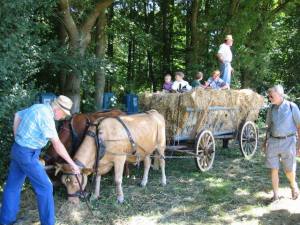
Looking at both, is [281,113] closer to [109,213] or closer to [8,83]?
[109,213]

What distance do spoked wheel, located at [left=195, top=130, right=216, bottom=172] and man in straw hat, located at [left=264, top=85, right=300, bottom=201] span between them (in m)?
2.62

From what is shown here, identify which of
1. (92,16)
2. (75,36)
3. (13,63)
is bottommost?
(13,63)

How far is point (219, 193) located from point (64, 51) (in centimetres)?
536

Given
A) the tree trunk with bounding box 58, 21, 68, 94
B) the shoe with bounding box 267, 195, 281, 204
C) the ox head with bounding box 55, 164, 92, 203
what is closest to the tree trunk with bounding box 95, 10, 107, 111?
the tree trunk with bounding box 58, 21, 68, 94

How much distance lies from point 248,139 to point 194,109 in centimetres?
309

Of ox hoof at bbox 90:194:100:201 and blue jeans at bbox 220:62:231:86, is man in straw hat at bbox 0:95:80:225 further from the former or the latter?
blue jeans at bbox 220:62:231:86

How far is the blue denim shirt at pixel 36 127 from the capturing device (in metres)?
6.77

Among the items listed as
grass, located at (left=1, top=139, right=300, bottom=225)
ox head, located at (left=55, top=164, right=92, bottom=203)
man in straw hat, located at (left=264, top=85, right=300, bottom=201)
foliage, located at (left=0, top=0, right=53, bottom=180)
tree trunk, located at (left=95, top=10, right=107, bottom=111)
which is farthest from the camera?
tree trunk, located at (left=95, top=10, right=107, bottom=111)

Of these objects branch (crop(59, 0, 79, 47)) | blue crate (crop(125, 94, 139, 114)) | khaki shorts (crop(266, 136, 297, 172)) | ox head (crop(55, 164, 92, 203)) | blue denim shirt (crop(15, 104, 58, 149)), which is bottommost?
ox head (crop(55, 164, 92, 203))

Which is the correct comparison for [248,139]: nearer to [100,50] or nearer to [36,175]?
[100,50]

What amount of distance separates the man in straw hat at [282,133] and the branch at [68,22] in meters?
6.17

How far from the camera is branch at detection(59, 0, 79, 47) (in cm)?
1228

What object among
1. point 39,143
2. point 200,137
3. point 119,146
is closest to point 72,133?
point 119,146

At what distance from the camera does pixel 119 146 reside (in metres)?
8.89
